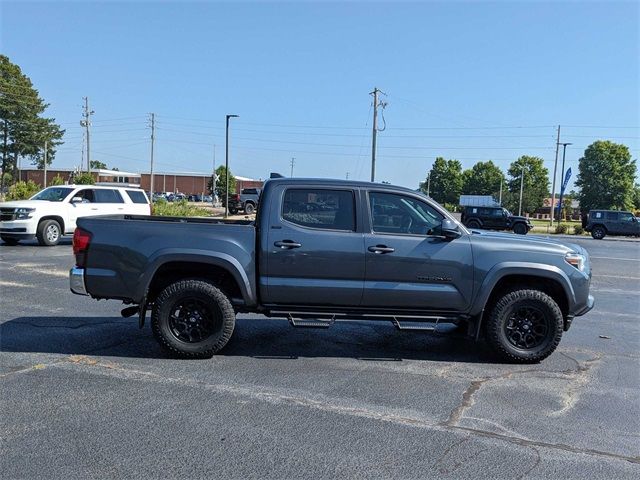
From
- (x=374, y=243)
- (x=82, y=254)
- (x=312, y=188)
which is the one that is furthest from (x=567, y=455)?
(x=82, y=254)

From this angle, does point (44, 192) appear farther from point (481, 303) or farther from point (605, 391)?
point (605, 391)

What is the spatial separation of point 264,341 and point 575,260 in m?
3.54

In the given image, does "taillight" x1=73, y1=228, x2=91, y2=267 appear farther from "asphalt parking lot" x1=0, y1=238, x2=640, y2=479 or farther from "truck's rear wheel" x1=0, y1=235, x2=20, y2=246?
"truck's rear wheel" x1=0, y1=235, x2=20, y2=246

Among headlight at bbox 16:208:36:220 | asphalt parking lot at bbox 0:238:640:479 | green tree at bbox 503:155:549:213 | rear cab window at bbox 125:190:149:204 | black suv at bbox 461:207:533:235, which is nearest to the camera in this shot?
asphalt parking lot at bbox 0:238:640:479

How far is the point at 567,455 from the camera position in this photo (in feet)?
12.3

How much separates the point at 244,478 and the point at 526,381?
315 centimetres

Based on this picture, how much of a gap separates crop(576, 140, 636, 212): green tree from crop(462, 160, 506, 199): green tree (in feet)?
78.7

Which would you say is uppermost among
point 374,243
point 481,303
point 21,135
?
point 21,135

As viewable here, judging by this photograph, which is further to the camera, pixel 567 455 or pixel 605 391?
pixel 605 391

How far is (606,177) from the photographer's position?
84.0 metres

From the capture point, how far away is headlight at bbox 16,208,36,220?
1588 cm

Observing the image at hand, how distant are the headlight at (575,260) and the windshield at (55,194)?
15.0 meters

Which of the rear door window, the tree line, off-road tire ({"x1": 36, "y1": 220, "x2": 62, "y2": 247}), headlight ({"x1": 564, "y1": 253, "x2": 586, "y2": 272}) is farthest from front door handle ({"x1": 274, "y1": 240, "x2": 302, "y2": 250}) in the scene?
the tree line

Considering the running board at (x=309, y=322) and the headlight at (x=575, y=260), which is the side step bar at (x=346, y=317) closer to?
the running board at (x=309, y=322)
